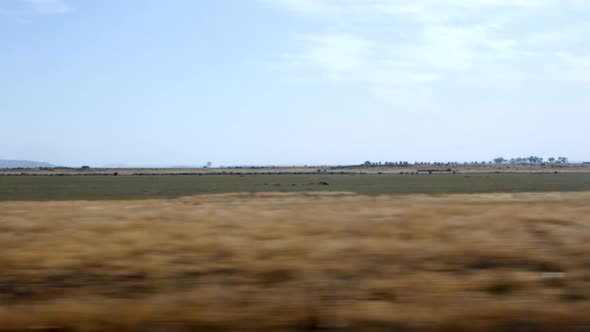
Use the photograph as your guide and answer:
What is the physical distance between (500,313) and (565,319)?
682mm

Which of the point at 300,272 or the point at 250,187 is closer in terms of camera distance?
the point at 300,272

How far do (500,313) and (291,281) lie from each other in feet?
8.95

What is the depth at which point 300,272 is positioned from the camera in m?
8.97

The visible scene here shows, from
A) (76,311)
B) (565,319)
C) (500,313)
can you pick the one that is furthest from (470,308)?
(76,311)

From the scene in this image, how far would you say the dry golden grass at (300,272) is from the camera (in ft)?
23.6

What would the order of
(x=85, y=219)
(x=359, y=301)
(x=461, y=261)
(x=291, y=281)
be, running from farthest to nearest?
(x=85, y=219), (x=461, y=261), (x=291, y=281), (x=359, y=301)

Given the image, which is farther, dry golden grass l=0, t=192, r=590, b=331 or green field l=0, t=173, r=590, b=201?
green field l=0, t=173, r=590, b=201

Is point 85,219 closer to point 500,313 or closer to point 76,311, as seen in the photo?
point 76,311

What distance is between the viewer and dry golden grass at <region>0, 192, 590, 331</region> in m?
7.20

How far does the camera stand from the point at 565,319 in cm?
712

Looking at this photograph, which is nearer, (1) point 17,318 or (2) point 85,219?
(1) point 17,318

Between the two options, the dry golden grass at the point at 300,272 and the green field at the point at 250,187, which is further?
the green field at the point at 250,187

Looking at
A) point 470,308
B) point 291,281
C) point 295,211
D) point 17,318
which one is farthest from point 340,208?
point 17,318

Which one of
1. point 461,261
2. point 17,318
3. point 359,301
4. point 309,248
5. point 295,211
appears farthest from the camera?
point 295,211
